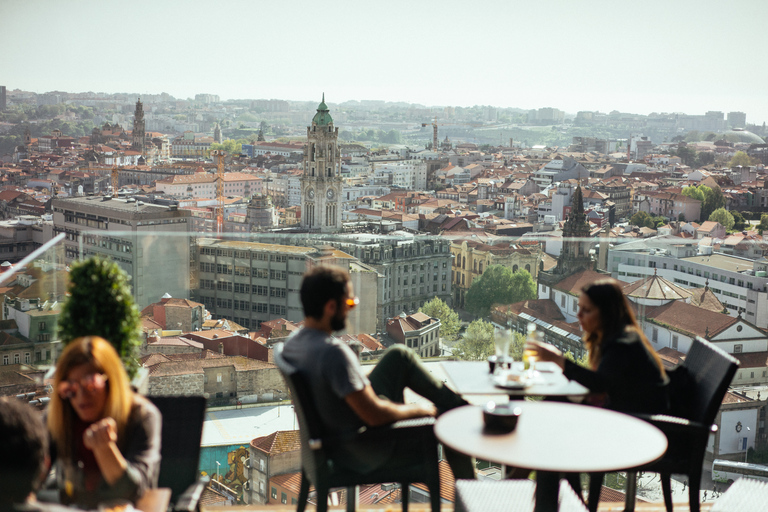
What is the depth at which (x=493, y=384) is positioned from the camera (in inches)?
52.7

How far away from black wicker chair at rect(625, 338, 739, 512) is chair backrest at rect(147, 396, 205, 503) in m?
0.66

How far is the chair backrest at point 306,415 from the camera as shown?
1168mm

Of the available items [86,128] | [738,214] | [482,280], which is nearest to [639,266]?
[482,280]

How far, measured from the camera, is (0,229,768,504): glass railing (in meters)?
2.12

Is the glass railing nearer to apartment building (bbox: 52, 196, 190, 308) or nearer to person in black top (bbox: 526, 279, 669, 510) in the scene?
apartment building (bbox: 52, 196, 190, 308)

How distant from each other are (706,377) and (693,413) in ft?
0.22

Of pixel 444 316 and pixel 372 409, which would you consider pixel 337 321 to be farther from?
pixel 444 316

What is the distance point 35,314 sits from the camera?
2074 millimetres

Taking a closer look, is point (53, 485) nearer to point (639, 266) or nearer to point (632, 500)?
point (632, 500)

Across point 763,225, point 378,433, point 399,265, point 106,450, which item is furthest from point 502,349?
point 763,225

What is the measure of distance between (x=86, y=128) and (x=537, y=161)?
130ft

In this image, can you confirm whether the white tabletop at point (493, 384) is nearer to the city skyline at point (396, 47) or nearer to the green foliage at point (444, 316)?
the green foliage at point (444, 316)

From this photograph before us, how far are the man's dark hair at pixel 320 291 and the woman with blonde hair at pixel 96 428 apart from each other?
301 mm

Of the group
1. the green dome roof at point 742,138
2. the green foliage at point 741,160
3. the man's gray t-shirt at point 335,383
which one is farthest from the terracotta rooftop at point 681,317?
the green dome roof at point 742,138
